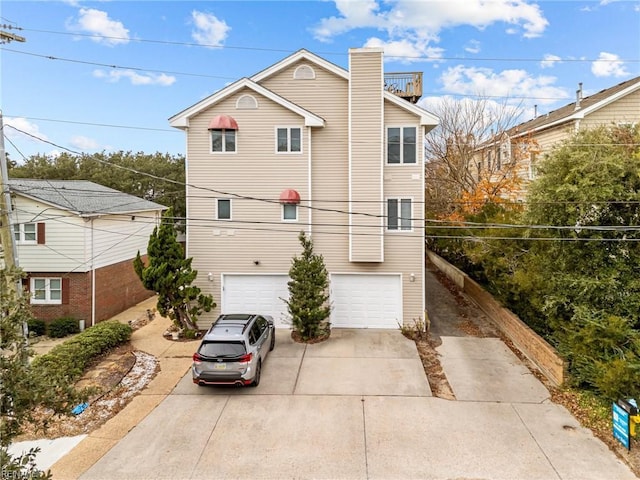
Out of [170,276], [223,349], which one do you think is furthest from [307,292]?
[170,276]

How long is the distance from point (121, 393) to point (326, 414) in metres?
5.68

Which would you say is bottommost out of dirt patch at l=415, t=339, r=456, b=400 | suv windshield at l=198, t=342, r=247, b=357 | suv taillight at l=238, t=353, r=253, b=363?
dirt patch at l=415, t=339, r=456, b=400

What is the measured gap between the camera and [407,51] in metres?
17.5

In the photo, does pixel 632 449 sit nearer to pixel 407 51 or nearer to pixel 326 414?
pixel 326 414

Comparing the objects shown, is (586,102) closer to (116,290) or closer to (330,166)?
(330,166)

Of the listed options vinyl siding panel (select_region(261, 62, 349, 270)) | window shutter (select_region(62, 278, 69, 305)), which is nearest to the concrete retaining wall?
vinyl siding panel (select_region(261, 62, 349, 270))

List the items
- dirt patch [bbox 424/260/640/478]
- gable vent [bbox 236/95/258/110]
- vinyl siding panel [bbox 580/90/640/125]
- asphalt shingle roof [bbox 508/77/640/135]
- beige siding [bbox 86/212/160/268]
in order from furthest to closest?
asphalt shingle roof [bbox 508/77/640/135], vinyl siding panel [bbox 580/90/640/125], beige siding [bbox 86/212/160/268], gable vent [bbox 236/95/258/110], dirt patch [bbox 424/260/640/478]

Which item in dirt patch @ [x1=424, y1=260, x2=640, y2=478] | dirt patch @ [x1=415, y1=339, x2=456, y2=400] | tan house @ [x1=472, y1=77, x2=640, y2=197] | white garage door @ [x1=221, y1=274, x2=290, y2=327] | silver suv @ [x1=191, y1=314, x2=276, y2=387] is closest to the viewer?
dirt patch @ [x1=424, y1=260, x2=640, y2=478]

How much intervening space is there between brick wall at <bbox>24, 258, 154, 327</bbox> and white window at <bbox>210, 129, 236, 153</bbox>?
7937 millimetres

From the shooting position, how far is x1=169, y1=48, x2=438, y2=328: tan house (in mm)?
15227

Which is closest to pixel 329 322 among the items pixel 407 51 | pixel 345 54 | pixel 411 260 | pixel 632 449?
pixel 411 260

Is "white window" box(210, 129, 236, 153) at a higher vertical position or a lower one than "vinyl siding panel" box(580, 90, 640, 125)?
lower

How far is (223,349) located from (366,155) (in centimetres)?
895

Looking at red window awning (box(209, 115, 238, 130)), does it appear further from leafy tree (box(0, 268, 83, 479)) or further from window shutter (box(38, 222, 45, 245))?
leafy tree (box(0, 268, 83, 479))
